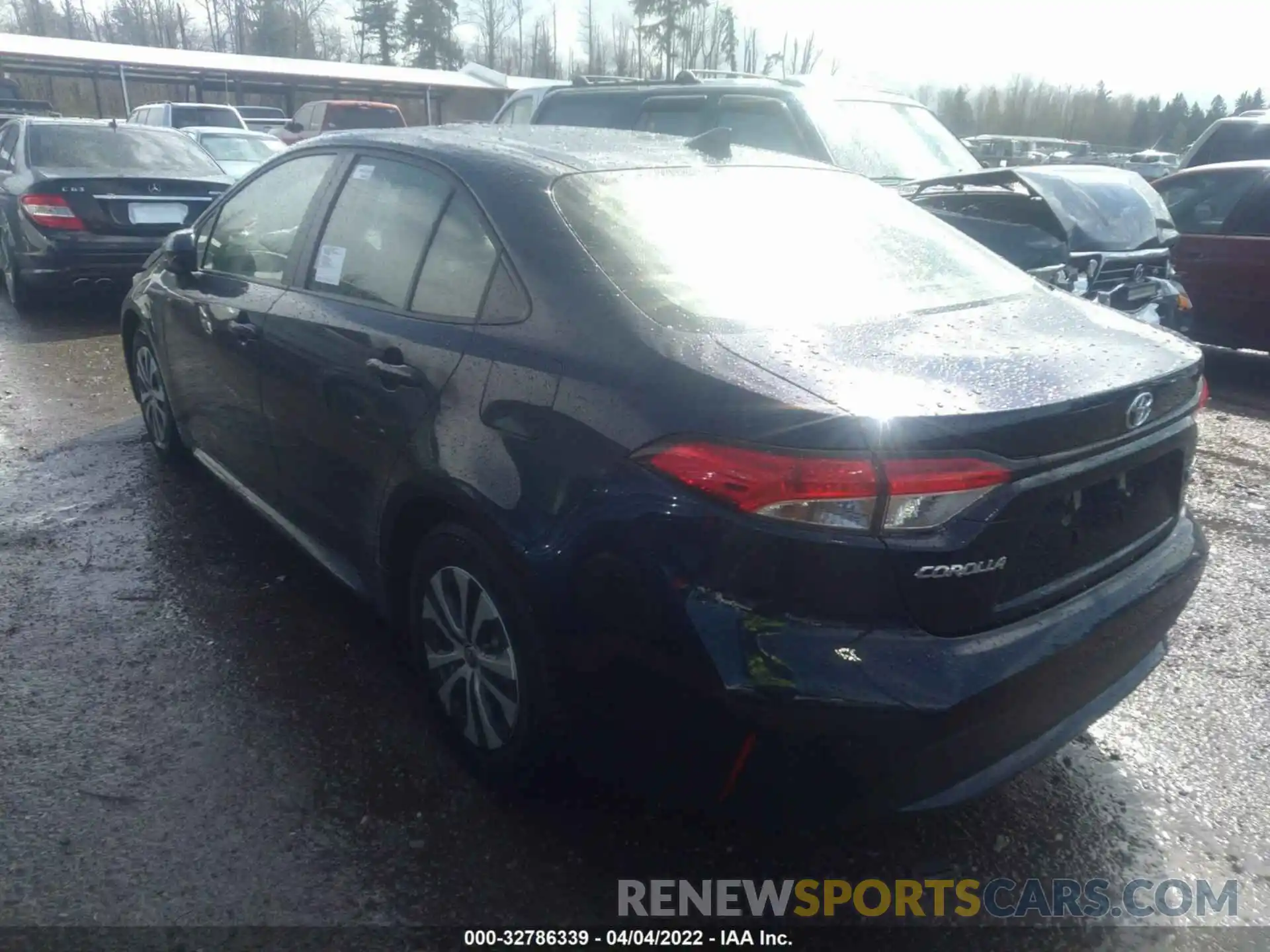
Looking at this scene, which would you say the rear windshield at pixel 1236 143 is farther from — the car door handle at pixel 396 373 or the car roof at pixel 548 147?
the car door handle at pixel 396 373

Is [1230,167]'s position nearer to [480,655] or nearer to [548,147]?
[548,147]

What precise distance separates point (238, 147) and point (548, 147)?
1359 centimetres

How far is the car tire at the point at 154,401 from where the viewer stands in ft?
16.1

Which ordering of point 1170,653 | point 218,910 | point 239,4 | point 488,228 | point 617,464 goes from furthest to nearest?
point 239,4, point 1170,653, point 488,228, point 218,910, point 617,464

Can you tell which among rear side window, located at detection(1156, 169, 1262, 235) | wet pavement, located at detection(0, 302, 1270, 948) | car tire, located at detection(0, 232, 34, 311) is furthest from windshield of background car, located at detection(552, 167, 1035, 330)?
car tire, located at detection(0, 232, 34, 311)

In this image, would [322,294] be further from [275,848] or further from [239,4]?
[239,4]

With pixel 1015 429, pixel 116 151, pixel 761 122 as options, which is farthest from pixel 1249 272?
pixel 116 151

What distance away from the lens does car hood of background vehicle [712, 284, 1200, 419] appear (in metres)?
2.04

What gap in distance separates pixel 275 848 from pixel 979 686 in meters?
1.73

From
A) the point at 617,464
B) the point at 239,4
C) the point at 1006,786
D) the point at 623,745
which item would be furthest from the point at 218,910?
the point at 239,4

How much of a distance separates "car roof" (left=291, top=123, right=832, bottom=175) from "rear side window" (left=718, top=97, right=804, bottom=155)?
3.82 metres

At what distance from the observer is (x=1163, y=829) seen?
262cm

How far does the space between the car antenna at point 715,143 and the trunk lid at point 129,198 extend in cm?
635

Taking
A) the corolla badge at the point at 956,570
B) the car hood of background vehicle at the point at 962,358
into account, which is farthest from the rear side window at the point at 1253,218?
the corolla badge at the point at 956,570
